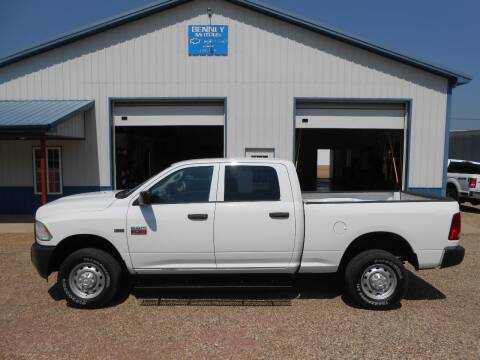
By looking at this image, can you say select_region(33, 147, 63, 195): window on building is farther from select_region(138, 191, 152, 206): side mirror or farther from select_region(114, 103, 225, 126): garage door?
select_region(138, 191, 152, 206): side mirror

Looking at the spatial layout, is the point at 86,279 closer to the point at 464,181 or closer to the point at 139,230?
the point at 139,230

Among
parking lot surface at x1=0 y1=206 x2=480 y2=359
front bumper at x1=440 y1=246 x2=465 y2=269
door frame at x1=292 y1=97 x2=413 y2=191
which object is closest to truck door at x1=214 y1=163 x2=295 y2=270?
parking lot surface at x1=0 y1=206 x2=480 y2=359

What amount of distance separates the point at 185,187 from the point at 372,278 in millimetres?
2706

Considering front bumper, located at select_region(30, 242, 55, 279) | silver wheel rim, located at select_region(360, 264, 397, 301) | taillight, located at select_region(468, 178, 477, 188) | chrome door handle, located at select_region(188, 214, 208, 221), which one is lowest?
silver wheel rim, located at select_region(360, 264, 397, 301)

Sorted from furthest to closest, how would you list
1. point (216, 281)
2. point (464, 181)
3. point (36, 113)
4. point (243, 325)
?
point (464, 181) → point (36, 113) → point (216, 281) → point (243, 325)

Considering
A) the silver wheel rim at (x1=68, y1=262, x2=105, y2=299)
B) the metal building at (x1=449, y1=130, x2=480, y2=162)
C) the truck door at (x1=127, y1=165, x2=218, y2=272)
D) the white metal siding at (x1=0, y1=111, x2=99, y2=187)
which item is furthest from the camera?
the metal building at (x1=449, y1=130, x2=480, y2=162)

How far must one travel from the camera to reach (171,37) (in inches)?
469

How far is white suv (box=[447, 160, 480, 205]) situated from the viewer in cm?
1395

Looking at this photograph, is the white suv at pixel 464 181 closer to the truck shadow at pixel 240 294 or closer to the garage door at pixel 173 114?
the garage door at pixel 173 114

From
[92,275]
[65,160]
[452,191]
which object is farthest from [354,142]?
[92,275]

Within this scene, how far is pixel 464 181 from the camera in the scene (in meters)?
14.4

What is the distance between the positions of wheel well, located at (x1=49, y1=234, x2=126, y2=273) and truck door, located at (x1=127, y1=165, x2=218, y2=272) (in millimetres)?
361

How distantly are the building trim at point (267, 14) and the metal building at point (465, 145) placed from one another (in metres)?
15.1

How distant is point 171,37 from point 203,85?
180 cm
